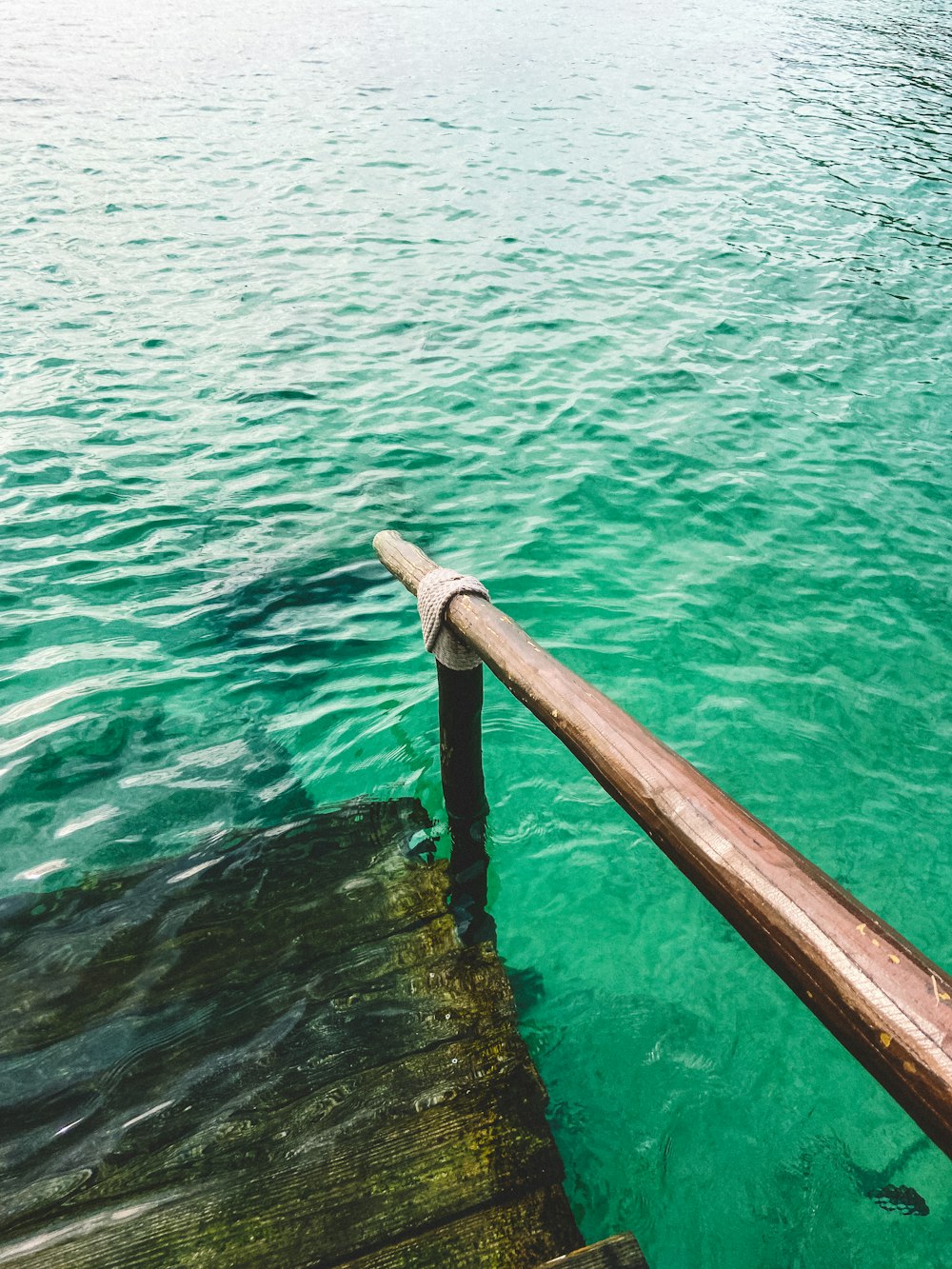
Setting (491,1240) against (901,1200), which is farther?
(901,1200)

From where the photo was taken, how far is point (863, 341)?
11.0m

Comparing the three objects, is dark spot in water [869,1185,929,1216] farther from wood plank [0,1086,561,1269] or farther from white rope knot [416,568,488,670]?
white rope knot [416,568,488,670]

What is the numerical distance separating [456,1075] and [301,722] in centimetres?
329

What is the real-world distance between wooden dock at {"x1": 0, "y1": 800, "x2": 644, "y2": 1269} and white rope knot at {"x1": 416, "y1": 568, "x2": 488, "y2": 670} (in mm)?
1017

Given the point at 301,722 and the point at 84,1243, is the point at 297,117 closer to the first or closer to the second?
the point at 301,722

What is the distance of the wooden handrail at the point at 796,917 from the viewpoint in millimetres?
1237

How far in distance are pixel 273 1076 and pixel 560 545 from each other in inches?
216

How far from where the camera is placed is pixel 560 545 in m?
7.57

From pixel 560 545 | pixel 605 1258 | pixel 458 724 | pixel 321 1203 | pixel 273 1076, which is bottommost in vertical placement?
pixel 560 545

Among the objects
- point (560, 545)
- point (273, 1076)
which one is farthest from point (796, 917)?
point (560, 545)

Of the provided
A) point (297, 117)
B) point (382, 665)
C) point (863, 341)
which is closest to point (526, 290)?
point (863, 341)

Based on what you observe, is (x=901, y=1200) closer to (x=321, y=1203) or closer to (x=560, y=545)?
(x=321, y=1203)

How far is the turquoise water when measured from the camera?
395cm

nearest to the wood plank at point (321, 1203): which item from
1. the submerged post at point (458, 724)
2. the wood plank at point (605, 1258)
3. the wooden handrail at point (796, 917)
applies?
the wood plank at point (605, 1258)
